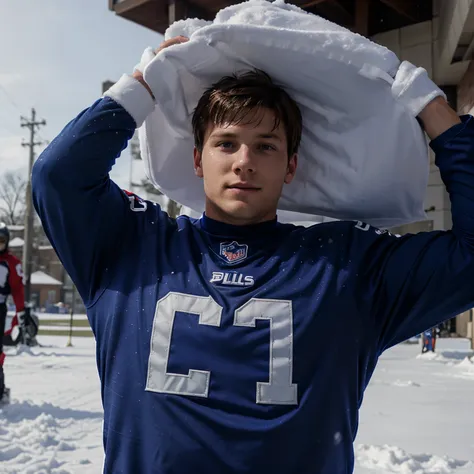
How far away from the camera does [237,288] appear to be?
1.49 metres

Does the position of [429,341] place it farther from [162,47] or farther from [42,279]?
[42,279]

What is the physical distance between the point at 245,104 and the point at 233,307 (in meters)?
0.56

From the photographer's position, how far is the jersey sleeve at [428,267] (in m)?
1.49

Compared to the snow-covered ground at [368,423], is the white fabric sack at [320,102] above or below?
above

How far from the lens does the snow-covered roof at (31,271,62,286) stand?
184ft

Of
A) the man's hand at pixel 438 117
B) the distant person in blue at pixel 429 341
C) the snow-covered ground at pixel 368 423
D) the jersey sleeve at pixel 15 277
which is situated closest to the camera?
the man's hand at pixel 438 117

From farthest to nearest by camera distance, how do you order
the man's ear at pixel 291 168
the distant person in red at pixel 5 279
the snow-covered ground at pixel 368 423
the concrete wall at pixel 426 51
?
the concrete wall at pixel 426 51
the distant person in red at pixel 5 279
the snow-covered ground at pixel 368 423
the man's ear at pixel 291 168

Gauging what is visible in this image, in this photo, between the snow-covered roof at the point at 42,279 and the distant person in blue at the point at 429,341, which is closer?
the distant person in blue at the point at 429,341

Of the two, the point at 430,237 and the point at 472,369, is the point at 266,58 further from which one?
the point at 472,369

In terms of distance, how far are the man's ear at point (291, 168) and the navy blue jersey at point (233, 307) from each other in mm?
149

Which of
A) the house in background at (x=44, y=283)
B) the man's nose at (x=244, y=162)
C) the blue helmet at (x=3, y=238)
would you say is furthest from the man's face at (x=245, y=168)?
the house in background at (x=44, y=283)

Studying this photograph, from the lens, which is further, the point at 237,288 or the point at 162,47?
the point at 162,47

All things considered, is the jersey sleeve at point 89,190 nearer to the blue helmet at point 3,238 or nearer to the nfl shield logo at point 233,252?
the nfl shield logo at point 233,252

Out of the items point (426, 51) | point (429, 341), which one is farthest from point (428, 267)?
point (429, 341)
